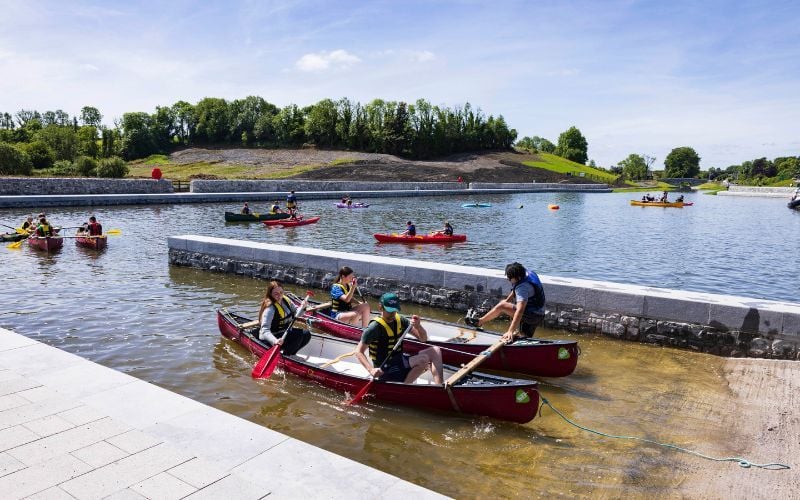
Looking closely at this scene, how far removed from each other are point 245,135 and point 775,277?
94.2 m

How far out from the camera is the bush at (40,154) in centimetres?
5949

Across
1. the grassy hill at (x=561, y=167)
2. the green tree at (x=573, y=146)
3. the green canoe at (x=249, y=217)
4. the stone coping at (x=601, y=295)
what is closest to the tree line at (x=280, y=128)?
the grassy hill at (x=561, y=167)

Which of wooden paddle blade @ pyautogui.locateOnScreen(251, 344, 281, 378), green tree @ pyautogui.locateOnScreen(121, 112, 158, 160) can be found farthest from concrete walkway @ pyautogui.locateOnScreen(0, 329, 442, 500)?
green tree @ pyautogui.locateOnScreen(121, 112, 158, 160)

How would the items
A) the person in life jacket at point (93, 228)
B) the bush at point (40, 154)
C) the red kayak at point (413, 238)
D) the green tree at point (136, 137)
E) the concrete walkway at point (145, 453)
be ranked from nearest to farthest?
the concrete walkway at point (145, 453) < the person in life jacket at point (93, 228) < the red kayak at point (413, 238) < the bush at point (40, 154) < the green tree at point (136, 137)

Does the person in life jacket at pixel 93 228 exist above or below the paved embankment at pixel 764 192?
below

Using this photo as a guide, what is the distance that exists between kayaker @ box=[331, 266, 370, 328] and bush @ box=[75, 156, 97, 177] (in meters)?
50.8

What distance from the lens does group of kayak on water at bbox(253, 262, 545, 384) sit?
26.4 feet

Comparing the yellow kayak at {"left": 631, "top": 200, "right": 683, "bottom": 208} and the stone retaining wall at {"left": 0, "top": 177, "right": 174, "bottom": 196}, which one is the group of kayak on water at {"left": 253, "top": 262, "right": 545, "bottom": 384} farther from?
the yellow kayak at {"left": 631, "top": 200, "right": 683, "bottom": 208}

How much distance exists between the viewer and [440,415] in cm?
795

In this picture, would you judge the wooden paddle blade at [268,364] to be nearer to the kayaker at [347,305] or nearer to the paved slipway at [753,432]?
the kayaker at [347,305]

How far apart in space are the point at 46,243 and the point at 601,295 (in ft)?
68.1

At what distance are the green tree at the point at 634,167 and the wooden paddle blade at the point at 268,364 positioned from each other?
144572 millimetres

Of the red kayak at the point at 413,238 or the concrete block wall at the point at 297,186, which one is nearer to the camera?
the red kayak at the point at 413,238

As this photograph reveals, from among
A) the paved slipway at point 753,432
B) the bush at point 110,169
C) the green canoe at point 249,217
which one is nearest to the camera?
the paved slipway at point 753,432
